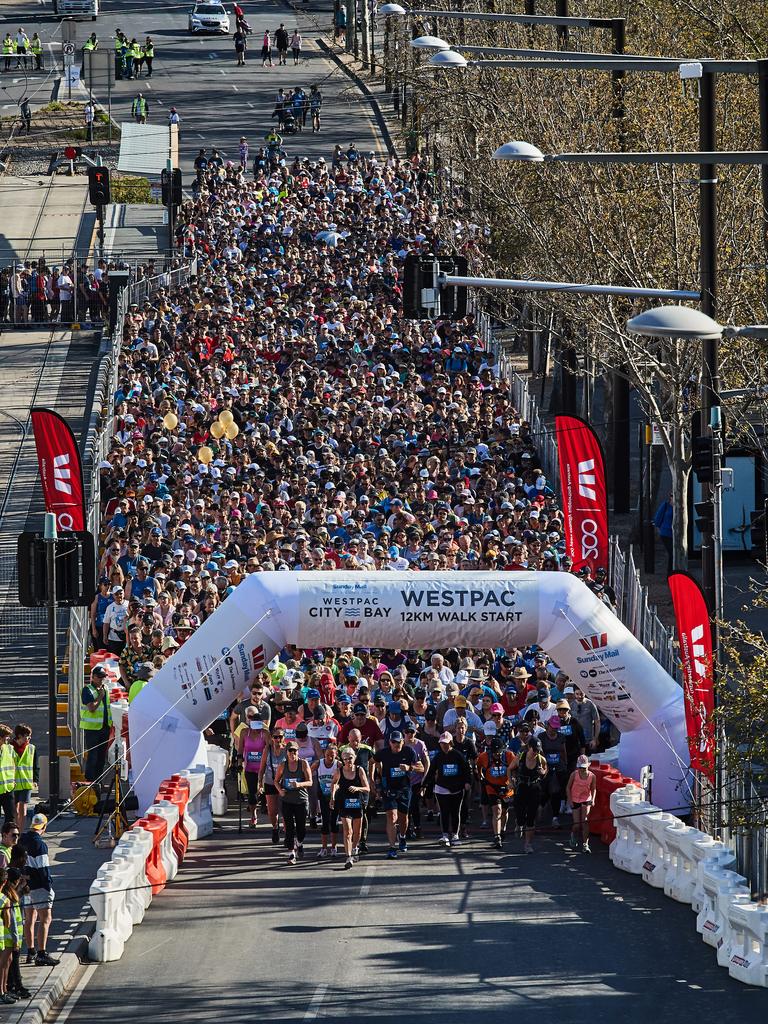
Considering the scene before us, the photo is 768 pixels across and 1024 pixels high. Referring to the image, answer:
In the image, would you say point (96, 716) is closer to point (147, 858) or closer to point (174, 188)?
point (147, 858)

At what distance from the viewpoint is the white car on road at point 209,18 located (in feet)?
275

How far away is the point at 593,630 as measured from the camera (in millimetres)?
21125

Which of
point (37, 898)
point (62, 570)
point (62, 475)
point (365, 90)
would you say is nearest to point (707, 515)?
point (37, 898)

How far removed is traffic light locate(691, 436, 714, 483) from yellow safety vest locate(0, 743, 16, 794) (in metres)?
7.64

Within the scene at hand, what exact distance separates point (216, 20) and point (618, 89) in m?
57.8

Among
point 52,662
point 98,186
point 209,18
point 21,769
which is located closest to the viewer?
point 21,769

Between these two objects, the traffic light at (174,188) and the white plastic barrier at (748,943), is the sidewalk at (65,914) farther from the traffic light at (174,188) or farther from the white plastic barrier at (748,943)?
the traffic light at (174,188)

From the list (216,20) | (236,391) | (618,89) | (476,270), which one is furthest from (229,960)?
(216,20)

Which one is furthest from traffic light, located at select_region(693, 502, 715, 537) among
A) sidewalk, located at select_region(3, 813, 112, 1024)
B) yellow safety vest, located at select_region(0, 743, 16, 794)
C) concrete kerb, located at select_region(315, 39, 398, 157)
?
concrete kerb, located at select_region(315, 39, 398, 157)

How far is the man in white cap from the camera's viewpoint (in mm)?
16750

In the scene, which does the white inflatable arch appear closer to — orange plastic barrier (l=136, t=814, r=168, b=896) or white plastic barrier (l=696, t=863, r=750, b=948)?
orange plastic barrier (l=136, t=814, r=168, b=896)

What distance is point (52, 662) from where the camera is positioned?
73.6ft

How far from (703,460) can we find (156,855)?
6471mm

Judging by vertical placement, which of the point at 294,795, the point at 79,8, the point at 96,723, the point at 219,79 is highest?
the point at 79,8
